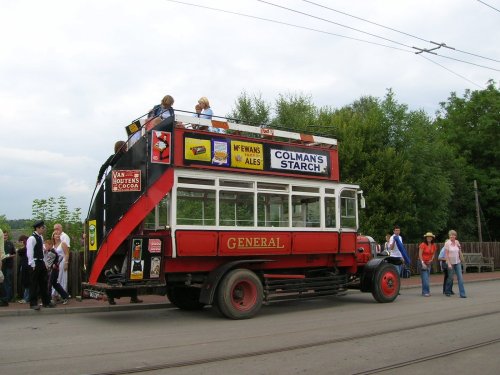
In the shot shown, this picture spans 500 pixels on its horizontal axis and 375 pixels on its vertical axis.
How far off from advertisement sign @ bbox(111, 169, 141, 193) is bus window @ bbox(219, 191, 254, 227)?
5.39 feet

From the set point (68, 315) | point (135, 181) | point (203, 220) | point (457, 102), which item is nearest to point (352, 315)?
point (203, 220)

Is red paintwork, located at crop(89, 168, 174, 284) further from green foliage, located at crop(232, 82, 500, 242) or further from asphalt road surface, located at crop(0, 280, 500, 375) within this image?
green foliage, located at crop(232, 82, 500, 242)

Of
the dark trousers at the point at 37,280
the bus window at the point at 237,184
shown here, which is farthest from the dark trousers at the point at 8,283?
the bus window at the point at 237,184

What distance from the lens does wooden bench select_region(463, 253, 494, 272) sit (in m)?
26.3

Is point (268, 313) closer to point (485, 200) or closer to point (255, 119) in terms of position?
point (255, 119)

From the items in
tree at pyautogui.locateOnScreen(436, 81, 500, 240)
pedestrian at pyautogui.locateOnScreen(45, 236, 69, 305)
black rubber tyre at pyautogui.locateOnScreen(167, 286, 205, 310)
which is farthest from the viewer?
tree at pyautogui.locateOnScreen(436, 81, 500, 240)

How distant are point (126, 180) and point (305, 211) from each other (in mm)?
4042

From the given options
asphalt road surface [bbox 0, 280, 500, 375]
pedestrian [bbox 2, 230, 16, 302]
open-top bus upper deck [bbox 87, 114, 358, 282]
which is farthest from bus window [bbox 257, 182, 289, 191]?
pedestrian [bbox 2, 230, 16, 302]

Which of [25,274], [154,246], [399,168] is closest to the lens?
[154,246]

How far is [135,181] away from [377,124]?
60.4ft

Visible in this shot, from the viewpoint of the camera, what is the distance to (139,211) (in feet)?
31.7

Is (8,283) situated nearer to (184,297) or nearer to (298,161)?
(184,297)

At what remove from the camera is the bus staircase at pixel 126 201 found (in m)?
9.69

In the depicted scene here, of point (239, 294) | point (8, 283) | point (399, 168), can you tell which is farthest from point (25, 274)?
point (399, 168)
